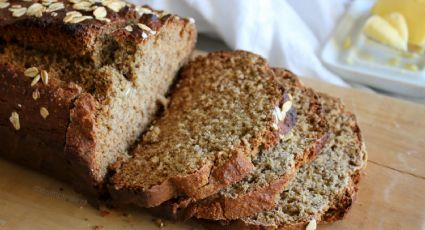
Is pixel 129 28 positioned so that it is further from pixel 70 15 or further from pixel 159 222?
pixel 159 222

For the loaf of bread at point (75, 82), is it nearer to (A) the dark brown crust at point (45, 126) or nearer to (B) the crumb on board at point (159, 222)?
(A) the dark brown crust at point (45, 126)

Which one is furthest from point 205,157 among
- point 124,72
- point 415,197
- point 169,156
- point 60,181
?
point 415,197

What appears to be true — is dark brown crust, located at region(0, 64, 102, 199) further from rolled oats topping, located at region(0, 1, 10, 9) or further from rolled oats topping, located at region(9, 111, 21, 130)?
rolled oats topping, located at region(0, 1, 10, 9)

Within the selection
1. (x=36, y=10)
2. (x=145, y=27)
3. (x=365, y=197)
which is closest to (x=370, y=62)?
(x=365, y=197)

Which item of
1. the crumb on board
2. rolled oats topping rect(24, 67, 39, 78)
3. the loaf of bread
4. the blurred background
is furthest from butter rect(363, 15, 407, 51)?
rolled oats topping rect(24, 67, 39, 78)

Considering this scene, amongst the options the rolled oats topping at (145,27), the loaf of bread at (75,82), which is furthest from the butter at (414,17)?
the rolled oats topping at (145,27)
